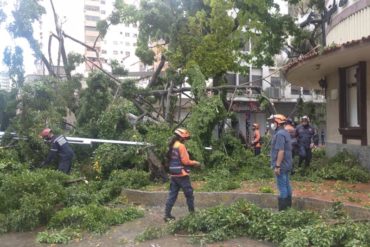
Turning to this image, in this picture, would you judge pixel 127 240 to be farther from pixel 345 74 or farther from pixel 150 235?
pixel 345 74

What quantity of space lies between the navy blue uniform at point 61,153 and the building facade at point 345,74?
241 inches

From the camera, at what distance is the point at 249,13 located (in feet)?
56.9

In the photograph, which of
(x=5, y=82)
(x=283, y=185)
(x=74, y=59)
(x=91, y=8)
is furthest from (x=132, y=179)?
(x=91, y=8)

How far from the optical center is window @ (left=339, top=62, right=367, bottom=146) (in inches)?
484

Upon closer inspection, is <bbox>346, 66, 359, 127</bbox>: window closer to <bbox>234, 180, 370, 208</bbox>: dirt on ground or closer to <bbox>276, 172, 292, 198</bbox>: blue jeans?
<bbox>234, 180, 370, 208</bbox>: dirt on ground

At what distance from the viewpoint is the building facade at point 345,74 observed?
38.8 ft

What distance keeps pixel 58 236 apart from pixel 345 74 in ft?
29.6

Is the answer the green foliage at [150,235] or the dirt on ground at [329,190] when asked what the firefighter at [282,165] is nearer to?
the dirt on ground at [329,190]

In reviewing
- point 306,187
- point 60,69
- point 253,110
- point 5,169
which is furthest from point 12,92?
point 253,110

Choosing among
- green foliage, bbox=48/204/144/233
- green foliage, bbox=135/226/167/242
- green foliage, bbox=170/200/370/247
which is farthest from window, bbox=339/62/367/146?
green foliage, bbox=135/226/167/242

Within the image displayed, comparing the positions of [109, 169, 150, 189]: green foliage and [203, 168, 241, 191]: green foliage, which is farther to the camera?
[109, 169, 150, 189]: green foliage

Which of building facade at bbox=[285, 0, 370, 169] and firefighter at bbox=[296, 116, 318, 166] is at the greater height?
building facade at bbox=[285, 0, 370, 169]

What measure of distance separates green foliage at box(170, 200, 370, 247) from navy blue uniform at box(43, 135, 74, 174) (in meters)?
5.42

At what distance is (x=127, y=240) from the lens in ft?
24.9
